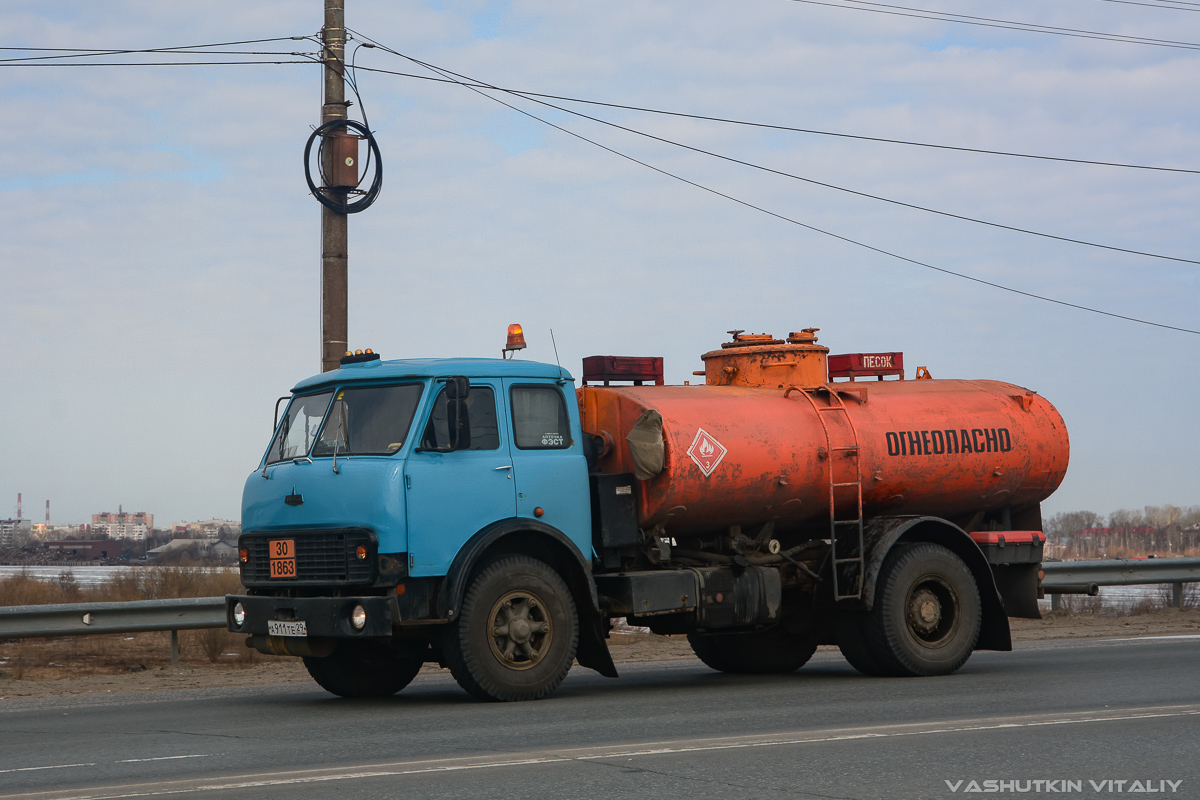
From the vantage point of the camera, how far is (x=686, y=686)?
1123cm

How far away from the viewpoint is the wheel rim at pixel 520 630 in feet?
31.8

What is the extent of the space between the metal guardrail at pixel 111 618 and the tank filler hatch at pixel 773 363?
5636 millimetres

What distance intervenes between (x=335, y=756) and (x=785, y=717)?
3.12 meters

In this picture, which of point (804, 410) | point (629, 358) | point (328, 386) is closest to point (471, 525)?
point (328, 386)

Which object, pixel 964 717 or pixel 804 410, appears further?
pixel 804 410

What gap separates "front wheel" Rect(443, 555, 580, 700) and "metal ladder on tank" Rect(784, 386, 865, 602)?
2.79m

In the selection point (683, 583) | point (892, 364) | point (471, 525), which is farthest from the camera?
point (892, 364)

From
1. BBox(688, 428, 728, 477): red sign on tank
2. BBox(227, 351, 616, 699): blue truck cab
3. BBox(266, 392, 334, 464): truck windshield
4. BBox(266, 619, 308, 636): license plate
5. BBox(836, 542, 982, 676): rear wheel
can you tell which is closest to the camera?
BBox(227, 351, 616, 699): blue truck cab

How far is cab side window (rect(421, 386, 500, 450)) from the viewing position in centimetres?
966

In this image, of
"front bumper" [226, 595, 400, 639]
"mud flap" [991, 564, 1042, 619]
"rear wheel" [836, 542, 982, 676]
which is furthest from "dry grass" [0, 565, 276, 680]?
"mud flap" [991, 564, 1042, 619]

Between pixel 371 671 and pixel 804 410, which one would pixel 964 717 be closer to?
pixel 804 410

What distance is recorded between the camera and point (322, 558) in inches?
375

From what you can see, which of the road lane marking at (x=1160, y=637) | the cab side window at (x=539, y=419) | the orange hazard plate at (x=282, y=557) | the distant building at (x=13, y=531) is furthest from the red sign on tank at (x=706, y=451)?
the distant building at (x=13, y=531)

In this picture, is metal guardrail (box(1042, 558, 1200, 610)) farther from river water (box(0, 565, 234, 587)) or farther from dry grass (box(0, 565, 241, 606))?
river water (box(0, 565, 234, 587))
